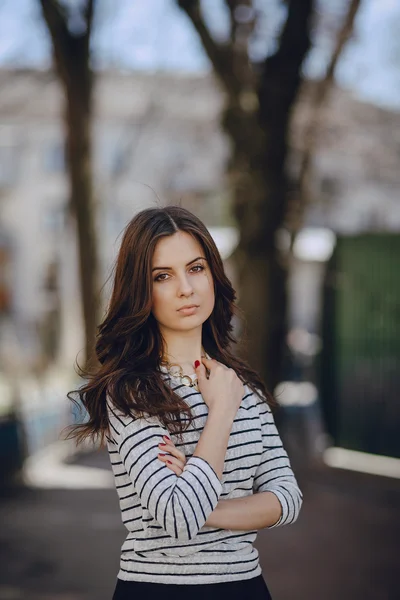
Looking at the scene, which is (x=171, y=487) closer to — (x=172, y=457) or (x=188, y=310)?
(x=172, y=457)

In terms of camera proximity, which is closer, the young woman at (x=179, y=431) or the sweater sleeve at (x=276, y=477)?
the young woman at (x=179, y=431)

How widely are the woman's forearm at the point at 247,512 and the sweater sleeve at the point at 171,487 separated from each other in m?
0.10

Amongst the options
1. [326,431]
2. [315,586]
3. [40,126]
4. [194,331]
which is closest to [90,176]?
[326,431]

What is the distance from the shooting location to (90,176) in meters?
10.2

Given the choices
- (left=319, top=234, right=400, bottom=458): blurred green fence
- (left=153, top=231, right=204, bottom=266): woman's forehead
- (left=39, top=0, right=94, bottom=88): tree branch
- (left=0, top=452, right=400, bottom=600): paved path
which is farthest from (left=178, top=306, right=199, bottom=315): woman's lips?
(left=39, top=0, right=94, bottom=88): tree branch

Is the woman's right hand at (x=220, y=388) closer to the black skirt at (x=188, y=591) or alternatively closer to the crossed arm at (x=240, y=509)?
the crossed arm at (x=240, y=509)

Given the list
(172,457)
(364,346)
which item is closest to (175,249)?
(172,457)

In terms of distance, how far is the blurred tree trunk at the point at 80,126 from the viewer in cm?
953

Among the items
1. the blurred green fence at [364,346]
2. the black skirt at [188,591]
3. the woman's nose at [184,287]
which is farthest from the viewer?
the blurred green fence at [364,346]

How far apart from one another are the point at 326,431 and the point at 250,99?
367 cm

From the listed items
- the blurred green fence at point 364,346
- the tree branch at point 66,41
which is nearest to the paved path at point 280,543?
the blurred green fence at point 364,346

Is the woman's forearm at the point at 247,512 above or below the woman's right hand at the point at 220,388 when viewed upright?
below

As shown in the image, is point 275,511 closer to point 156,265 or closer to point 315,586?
point 156,265

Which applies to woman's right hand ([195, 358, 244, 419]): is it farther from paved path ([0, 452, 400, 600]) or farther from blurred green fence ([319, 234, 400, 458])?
blurred green fence ([319, 234, 400, 458])
